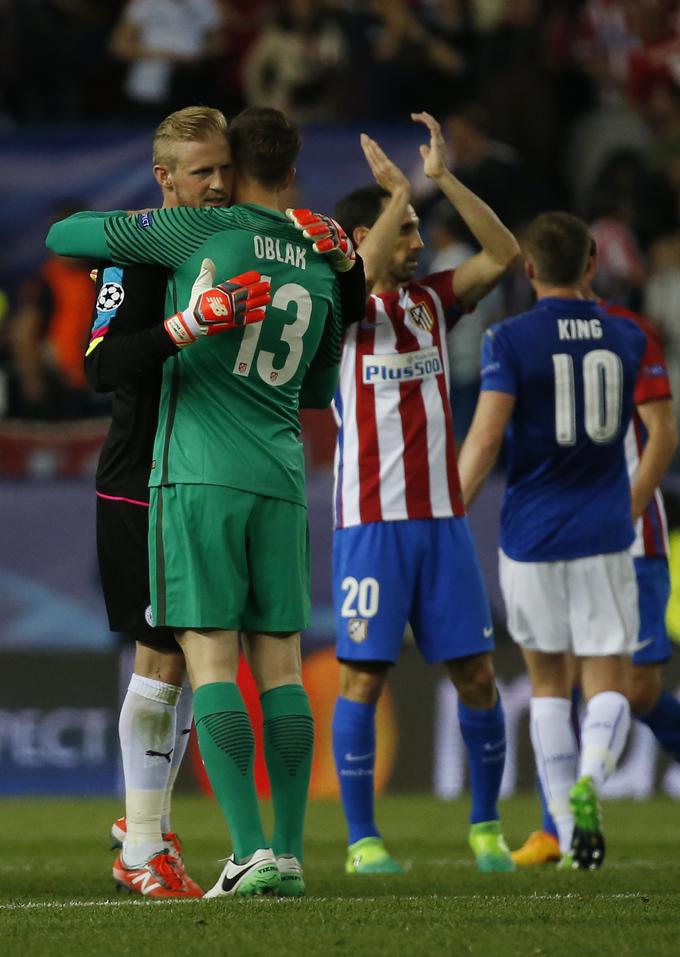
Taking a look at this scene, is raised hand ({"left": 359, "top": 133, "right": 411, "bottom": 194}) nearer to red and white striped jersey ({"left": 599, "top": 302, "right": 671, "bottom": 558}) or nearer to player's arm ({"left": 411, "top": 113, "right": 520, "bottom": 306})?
player's arm ({"left": 411, "top": 113, "right": 520, "bottom": 306})

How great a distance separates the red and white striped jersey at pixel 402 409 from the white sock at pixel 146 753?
145 cm

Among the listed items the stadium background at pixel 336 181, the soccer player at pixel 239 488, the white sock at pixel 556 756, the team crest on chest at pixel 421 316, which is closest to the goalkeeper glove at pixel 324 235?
the soccer player at pixel 239 488

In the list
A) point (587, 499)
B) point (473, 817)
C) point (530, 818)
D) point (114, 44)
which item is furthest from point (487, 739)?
point (114, 44)

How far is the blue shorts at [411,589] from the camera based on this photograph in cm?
636

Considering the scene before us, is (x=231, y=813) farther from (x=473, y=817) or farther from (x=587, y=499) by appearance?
(x=587, y=499)

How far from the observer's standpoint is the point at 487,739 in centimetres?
642

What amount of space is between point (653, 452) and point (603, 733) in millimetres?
1210

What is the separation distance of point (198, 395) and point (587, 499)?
225 centimetres

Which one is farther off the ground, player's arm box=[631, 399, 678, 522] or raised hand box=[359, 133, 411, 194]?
raised hand box=[359, 133, 411, 194]

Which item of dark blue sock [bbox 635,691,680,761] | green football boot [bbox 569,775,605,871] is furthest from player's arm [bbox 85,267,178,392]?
dark blue sock [bbox 635,691,680,761]

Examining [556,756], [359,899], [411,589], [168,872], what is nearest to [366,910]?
[359,899]

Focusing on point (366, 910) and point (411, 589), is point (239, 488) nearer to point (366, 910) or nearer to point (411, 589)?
point (366, 910)

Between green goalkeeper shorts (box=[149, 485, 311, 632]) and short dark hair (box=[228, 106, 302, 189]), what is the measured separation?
2.96 ft

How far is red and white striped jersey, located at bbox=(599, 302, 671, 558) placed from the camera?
715 centimetres
